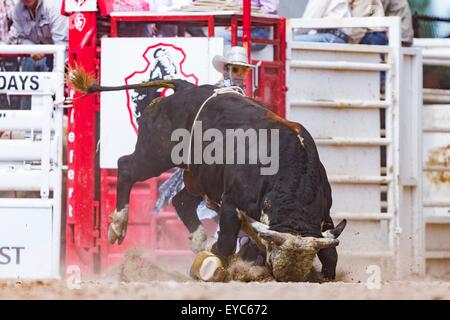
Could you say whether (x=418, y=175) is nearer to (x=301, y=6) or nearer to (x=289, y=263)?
(x=301, y=6)

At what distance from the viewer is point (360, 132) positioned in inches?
320

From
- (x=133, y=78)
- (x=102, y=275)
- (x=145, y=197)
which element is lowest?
(x=102, y=275)

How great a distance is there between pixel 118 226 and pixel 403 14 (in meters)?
3.13

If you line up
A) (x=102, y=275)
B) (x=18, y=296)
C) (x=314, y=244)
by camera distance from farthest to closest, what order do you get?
(x=102, y=275) → (x=314, y=244) → (x=18, y=296)

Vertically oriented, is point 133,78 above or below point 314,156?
above

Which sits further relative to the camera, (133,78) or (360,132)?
(360,132)

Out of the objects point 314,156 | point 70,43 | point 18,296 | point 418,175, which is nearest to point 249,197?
point 314,156

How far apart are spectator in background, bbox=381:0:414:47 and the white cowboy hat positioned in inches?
85.3

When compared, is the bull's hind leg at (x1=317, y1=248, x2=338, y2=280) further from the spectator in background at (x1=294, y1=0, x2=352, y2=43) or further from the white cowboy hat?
the spectator in background at (x1=294, y1=0, x2=352, y2=43)

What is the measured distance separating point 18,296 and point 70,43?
8.69 ft

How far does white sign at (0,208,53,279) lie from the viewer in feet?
23.5

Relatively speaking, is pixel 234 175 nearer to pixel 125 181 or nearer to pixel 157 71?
pixel 125 181

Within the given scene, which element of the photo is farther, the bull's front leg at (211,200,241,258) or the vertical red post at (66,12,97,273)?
the vertical red post at (66,12,97,273)

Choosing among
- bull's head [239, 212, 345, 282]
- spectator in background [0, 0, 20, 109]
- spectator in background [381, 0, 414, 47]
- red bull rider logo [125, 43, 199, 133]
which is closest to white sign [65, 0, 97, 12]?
red bull rider logo [125, 43, 199, 133]
